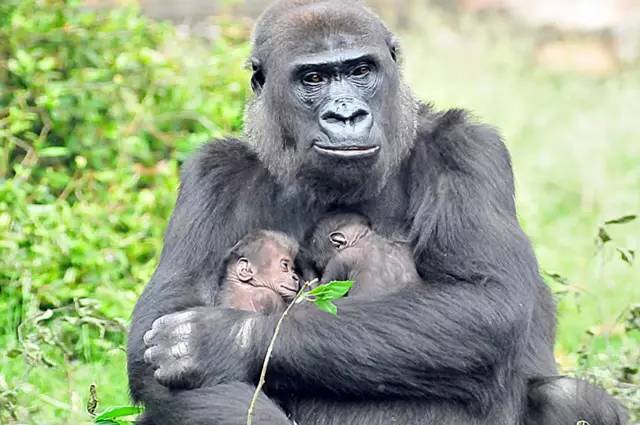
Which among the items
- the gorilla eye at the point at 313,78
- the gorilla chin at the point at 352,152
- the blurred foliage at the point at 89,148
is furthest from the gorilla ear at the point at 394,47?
the blurred foliage at the point at 89,148

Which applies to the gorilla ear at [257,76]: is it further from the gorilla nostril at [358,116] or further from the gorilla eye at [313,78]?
the gorilla nostril at [358,116]

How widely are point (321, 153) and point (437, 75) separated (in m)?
6.80

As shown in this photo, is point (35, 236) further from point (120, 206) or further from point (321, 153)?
point (321, 153)

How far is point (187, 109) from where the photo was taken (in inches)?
336

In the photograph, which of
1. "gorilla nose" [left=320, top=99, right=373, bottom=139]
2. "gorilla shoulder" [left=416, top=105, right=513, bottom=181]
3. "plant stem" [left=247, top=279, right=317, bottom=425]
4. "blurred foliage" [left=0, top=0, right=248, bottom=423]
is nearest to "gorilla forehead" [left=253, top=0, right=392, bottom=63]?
"gorilla nose" [left=320, top=99, right=373, bottom=139]

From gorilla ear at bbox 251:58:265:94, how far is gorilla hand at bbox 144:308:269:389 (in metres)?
1.07

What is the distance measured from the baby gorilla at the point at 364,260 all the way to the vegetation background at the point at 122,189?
1.33 m

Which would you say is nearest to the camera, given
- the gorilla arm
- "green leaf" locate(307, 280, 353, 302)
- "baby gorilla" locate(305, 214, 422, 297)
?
"green leaf" locate(307, 280, 353, 302)

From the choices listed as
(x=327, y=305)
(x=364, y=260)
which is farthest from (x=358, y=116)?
(x=327, y=305)

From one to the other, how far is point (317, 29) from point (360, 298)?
102cm

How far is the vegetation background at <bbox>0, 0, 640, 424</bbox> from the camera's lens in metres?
6.48

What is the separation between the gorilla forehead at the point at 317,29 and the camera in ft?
16.7

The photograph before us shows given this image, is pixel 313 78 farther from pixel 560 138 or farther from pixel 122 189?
pixel 560 138

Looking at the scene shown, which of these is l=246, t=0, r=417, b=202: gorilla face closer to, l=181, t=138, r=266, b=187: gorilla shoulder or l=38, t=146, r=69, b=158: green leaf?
l=181, t=138, r=266, b=187: gorilla shoulder
